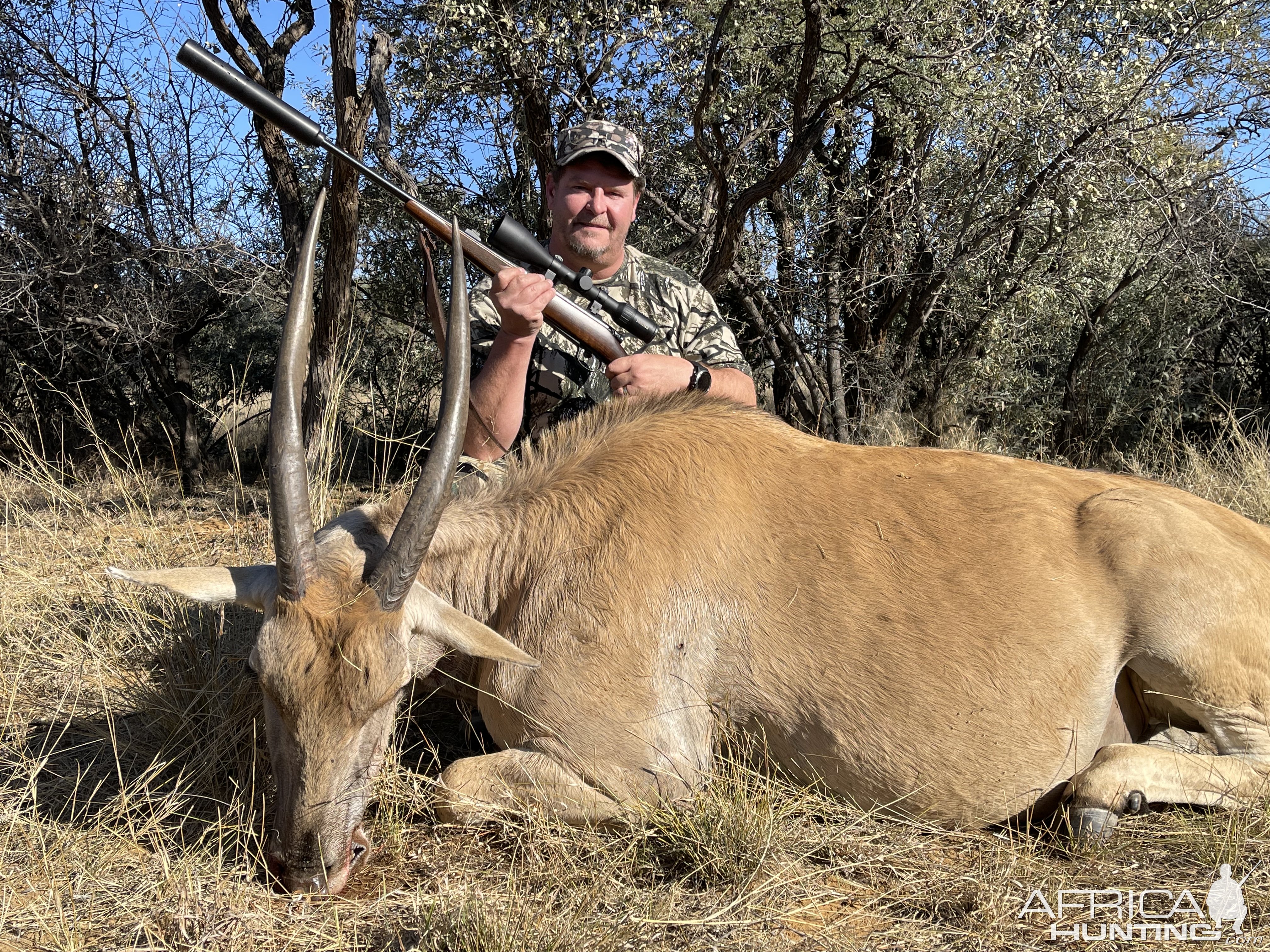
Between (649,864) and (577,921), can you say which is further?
(649,864)

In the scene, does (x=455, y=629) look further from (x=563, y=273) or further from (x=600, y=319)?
(x=563, y=273)

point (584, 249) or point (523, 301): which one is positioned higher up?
point (584, 249)

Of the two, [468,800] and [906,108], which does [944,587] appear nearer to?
[468,800]

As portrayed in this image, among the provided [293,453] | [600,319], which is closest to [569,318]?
[600,319]

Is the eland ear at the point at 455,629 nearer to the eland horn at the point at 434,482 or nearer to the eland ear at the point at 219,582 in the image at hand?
the eland horn at the point at 434,482

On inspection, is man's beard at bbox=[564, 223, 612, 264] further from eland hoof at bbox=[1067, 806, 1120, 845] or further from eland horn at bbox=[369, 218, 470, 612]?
eland hoof at bbox=[1067, 806, 1120, 845]

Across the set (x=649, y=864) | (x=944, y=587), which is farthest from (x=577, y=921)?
(x=944, y=587)

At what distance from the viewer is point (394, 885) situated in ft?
10.5

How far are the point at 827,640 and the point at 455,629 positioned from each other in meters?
1.29

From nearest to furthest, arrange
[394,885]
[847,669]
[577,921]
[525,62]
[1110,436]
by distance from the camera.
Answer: [577,921] < [394,885] < [847,669] < [525,62] < [1110,436]

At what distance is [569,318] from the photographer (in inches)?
196

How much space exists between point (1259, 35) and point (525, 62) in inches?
253

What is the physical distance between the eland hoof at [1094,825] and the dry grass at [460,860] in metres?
0.05

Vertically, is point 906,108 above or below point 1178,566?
above
